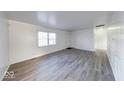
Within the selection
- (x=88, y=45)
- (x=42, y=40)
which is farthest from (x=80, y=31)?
(x=42, y=40)

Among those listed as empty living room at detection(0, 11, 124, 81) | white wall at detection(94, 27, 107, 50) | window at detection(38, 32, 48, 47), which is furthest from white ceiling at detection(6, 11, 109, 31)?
white wall at detection(94, 27, 107, 50)

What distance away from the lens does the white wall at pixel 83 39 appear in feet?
26.2

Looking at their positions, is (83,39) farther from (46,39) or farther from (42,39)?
(42,39)

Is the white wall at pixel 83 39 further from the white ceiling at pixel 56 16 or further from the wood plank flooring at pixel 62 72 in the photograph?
the wood plank flooring at pixel 62 72

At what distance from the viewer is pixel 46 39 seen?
22.3 feet

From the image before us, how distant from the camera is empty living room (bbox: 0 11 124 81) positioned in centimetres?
268

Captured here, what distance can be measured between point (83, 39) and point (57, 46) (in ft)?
8.82

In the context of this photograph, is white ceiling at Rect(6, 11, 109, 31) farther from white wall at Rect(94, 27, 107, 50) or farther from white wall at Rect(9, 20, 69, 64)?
white wall at Rect(94, 27, 107, 50)

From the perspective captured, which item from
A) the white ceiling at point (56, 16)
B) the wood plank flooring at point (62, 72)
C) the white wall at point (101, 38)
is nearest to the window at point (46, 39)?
the white ceiling at point (56, 16)

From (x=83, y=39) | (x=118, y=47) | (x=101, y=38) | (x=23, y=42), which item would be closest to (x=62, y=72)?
(x=118, y=47)
